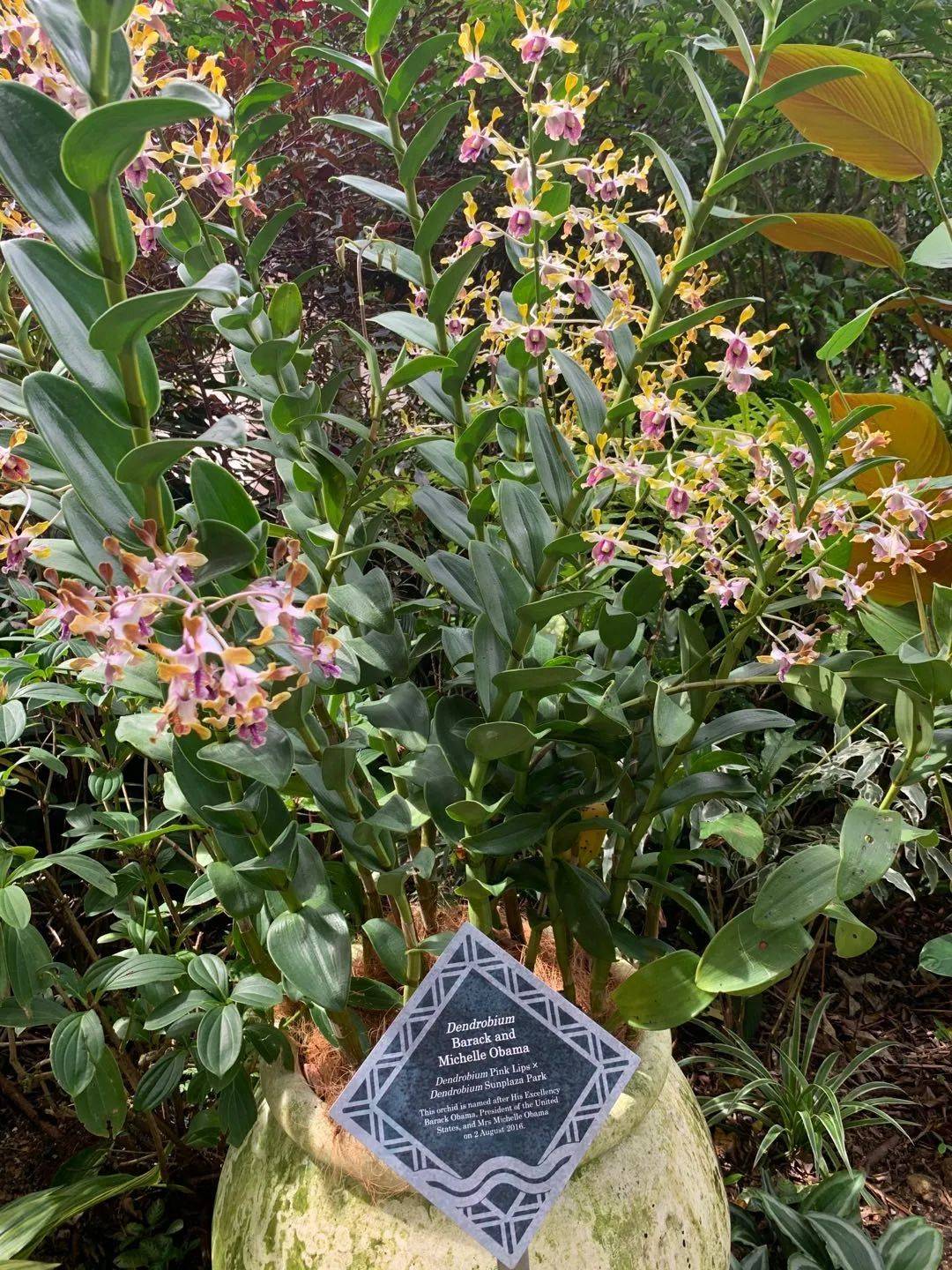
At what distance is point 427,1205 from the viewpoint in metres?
0.69

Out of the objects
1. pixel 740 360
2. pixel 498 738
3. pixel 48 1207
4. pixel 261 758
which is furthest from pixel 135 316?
pixel 48 1207

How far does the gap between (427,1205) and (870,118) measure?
129cm

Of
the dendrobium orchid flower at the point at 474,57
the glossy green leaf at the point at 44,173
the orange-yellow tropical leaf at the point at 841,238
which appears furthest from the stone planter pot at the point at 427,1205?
the orange-yellow tropical leaf at the point at 841,238

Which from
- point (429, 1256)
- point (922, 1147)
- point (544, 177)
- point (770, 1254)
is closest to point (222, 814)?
point (429, 1256)

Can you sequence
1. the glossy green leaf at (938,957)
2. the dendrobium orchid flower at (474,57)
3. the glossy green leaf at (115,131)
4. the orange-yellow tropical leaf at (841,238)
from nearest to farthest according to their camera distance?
1. the glossy green leaf at (115,131)
2. the dendrobium orchid flower at (474,57)
3. the glossy green leaf at (938,957)
4. the orange-yellow tropical leaf at (841,238)

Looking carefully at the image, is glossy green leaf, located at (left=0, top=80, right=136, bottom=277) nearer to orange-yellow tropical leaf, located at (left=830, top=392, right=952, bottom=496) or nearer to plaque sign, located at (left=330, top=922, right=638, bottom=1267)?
plaque sign, located at (left=330, top=922, right=638, bottom=1267)

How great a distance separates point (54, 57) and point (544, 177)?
0.94ft

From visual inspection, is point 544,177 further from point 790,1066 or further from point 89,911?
point 790,1066

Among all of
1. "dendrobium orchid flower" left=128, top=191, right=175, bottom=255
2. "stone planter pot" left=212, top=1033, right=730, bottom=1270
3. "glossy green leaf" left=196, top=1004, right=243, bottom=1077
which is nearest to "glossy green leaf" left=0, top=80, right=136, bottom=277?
"dendrobium orchid flower" left=128, top=191, right=175, bottom=255

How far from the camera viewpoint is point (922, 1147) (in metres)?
1.43

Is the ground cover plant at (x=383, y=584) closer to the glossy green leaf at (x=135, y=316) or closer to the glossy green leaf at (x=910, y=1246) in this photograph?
the glossy green leaf at (x=135, y=316)

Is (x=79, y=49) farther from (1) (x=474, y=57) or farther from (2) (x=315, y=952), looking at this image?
(2) (x=315, y=952)

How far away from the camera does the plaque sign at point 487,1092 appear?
2.00ft

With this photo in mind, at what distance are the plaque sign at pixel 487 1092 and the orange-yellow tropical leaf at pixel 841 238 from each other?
1.02m
